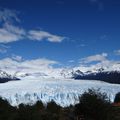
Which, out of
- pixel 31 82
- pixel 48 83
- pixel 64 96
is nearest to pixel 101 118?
pixel 64 96

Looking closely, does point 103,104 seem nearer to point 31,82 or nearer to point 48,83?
point 48,83

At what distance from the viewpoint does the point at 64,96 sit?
82312 millimetres

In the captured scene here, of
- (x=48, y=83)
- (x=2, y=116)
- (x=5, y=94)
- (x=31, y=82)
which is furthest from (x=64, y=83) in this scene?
(x=2, y=116)

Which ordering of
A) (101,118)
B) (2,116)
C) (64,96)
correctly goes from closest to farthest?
(2,116) < (101,118) < (64,96)

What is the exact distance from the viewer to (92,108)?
35031 mm

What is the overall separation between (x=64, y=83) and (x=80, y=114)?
180 ft

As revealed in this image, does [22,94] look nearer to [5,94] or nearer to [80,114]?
[5,94]

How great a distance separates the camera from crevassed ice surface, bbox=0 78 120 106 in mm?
80500

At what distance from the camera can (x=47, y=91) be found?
8538 cm

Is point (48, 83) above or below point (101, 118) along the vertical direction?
above

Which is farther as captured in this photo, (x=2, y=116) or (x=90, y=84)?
(x=90, y=84)

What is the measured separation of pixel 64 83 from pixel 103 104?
188 ft

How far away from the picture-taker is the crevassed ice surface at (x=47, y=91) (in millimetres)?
80500

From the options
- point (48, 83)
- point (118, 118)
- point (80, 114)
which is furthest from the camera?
point (48, 83)
